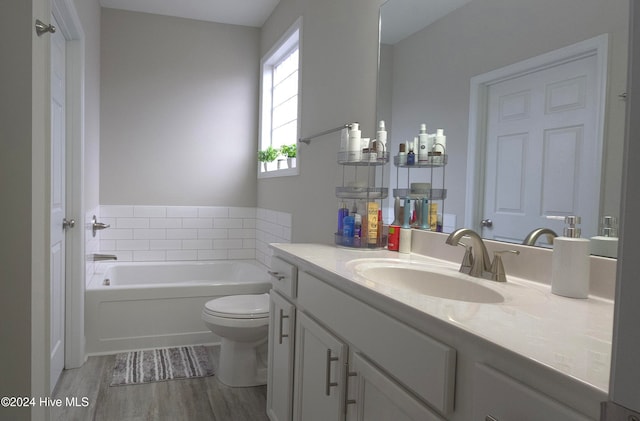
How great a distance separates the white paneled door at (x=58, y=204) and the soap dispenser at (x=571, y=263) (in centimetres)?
243

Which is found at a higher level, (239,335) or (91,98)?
(91,98)

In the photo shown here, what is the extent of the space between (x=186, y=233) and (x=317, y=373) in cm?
306

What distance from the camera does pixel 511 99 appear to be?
1.51 meters

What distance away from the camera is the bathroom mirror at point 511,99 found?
121 cm

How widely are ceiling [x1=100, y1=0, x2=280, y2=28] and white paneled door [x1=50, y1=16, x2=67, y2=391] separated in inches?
54.0

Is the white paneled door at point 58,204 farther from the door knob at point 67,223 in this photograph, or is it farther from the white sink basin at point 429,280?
the white sink basin at point 429,280

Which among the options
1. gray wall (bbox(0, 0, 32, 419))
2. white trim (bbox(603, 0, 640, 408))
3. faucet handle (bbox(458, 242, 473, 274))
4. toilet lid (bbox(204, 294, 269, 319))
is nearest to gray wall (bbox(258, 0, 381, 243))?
toilet lid (bbox(204, 294, 269, 319))

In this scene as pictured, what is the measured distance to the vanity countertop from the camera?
721 mm

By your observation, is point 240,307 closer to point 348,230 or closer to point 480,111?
point 348,230

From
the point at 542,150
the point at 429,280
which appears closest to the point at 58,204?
the point at 429,280

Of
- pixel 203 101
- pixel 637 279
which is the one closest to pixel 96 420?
pixel 637 279

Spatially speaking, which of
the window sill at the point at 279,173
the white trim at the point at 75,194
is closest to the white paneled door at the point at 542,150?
the window sill at the point at 279,173

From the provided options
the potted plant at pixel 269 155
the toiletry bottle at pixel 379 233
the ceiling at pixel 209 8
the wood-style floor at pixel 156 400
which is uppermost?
the ceiling at pixel 209 8

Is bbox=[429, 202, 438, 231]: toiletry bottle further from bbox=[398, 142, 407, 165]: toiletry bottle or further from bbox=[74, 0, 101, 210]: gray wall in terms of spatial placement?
bbox=[74, 0, 101, 210]: gray wall
